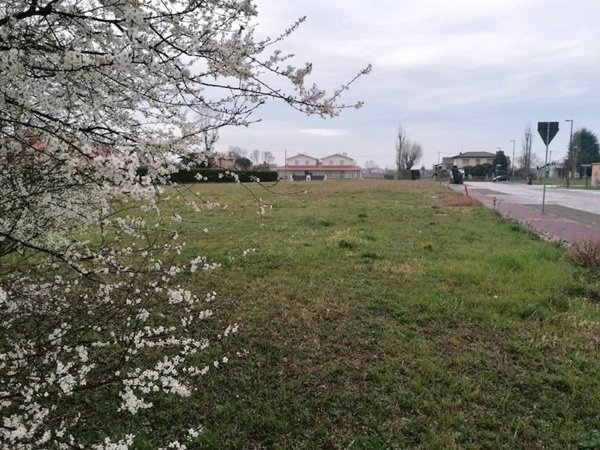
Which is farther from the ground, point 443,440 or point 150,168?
point 150,168

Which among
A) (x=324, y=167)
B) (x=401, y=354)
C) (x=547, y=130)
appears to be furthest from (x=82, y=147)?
(x=324, y=167)

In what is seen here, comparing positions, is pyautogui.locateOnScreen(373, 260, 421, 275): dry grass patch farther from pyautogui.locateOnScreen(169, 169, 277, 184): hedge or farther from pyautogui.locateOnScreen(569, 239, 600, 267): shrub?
pyautogui.locateOnScreen(169, 169, 277, 184): hedge

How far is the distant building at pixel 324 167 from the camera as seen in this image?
99.9 m

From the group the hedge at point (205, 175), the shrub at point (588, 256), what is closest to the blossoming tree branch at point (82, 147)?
the hedge at point (205, 175)

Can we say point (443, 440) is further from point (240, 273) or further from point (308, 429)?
point (240, 273)

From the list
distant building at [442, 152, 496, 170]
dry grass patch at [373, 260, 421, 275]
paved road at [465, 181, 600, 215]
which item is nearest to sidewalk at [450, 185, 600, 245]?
paved road at [465, 181, 600, 215]

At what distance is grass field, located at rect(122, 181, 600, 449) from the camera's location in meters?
3.00

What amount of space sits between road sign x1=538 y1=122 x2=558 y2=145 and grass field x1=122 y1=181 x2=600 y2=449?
22.5 ft

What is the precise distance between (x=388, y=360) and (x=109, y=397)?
6.77 ft

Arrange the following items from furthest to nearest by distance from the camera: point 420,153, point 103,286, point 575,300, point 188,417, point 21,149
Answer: point 420,153 < point 575,300 < point 103,286 < point 188,417 < point 21,149

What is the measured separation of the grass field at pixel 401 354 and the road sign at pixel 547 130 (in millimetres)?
6860

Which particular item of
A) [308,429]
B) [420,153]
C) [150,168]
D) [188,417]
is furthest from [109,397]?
[420,153]

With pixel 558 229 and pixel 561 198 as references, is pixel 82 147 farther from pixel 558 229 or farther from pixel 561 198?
pixel 561 198

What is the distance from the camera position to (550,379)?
3.58 meters
